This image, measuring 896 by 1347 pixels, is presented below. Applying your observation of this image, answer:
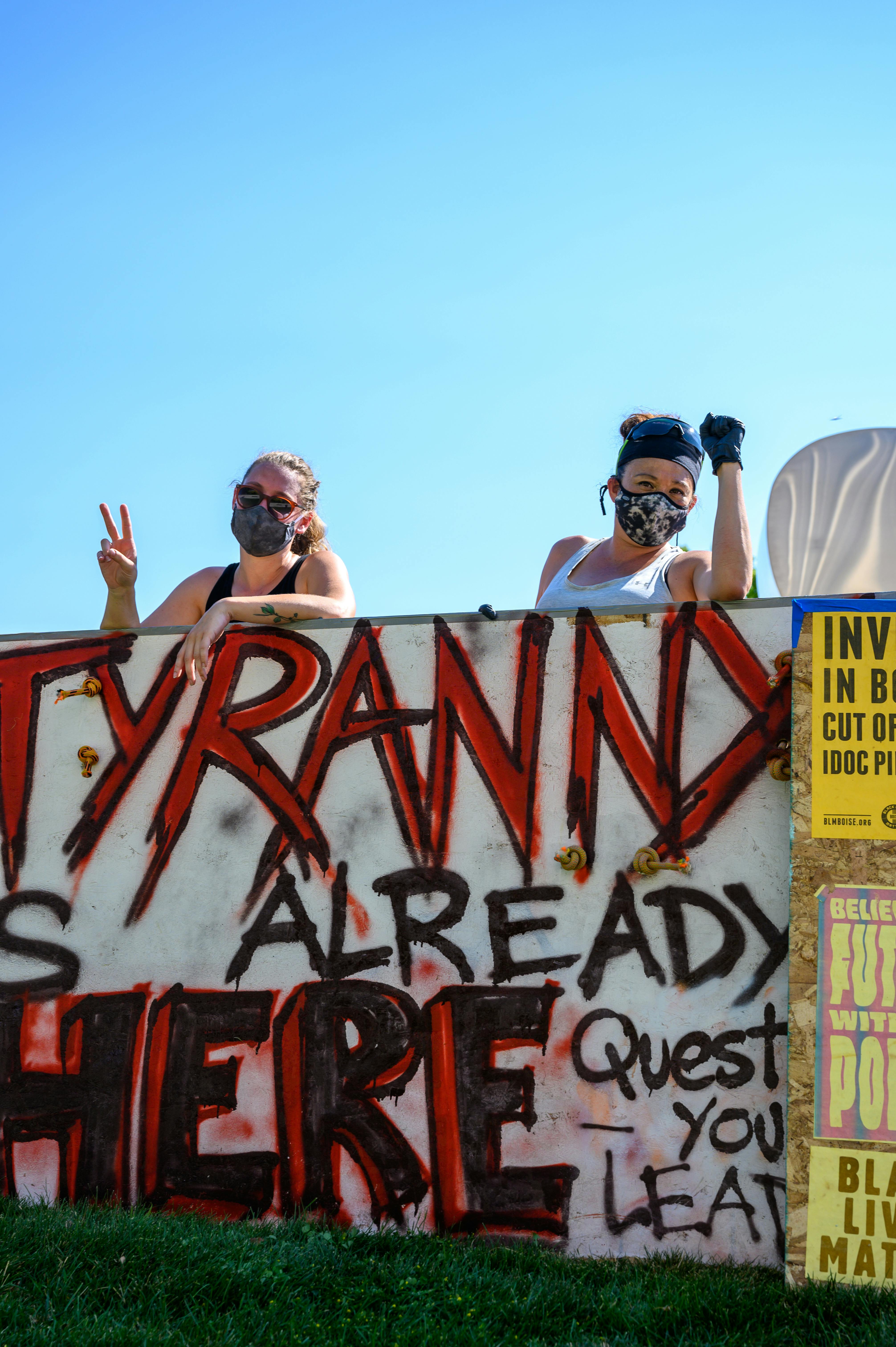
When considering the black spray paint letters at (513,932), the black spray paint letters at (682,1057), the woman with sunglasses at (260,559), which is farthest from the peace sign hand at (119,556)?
the black spray paint letters at (682,1057)

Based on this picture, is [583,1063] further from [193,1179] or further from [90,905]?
[90,905]

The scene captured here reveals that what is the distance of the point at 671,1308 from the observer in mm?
3111

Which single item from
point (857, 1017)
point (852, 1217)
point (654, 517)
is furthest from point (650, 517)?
A: point (852, 1217)

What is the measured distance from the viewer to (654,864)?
3.78 meters

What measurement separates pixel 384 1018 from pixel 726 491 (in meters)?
2.16

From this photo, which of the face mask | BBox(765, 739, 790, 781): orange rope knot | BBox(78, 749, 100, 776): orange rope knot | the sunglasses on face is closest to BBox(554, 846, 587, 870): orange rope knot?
BBox(765, 739, 790, 781): orange rope knot

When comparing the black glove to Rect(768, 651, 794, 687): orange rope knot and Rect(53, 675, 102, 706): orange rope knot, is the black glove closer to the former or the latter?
Rect(768, 651, 794, 687): orange rope knot

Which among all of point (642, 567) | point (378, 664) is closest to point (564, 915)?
point (378, 664)

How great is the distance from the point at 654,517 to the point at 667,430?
0.36 m

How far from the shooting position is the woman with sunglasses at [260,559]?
4.73 m

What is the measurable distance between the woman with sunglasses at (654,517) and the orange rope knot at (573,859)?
90 cm

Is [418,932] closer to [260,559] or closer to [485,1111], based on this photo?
[485,1111]

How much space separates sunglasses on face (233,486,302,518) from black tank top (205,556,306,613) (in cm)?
20

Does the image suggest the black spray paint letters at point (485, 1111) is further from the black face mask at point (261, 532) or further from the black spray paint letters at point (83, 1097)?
the black face mask at point (261, 532)
